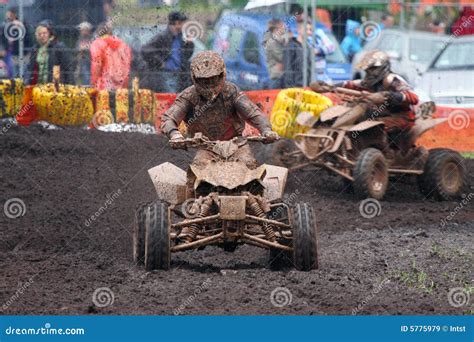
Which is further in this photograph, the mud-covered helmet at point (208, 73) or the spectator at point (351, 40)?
the spectator at point (351, 40)

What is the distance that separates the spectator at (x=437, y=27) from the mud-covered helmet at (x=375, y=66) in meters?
6.95

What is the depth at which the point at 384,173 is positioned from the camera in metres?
14.1

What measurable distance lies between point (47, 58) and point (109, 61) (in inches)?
40.9

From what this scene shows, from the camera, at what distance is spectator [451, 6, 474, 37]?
1977 centimetres

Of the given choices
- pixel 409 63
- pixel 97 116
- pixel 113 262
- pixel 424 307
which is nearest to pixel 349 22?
pixel 409 63

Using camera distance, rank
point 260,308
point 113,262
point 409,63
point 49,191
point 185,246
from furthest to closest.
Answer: point 409,63 → point 49,191 → point 113,262 → point 185,246 → point 260,308

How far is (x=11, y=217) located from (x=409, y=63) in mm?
11828

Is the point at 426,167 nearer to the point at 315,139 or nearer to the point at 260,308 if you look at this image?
the point at 315,139

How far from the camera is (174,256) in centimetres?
1025
